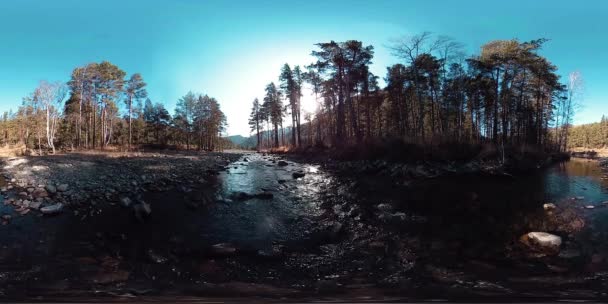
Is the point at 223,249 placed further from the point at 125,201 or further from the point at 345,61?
the point at 345,61

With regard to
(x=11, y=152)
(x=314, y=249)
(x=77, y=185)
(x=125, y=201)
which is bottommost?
(x=314, y=249)

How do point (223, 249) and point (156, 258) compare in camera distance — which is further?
point (223, 249)

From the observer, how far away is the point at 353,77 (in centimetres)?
2884

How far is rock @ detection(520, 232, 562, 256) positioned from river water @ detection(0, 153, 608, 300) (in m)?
0.19

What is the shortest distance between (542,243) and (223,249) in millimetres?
6776

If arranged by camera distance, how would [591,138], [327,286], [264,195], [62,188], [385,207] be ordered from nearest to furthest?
[327,286]
[385,207]
[62,188]
[264,195]
[591,138]

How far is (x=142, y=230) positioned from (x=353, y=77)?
2495cm

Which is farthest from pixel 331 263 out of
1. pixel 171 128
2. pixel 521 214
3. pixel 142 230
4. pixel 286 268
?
pixel 171 128

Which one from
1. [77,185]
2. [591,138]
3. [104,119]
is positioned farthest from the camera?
[591,138]

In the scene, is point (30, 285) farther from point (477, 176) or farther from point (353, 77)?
point (353, 77)

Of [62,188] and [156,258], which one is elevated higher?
[62,188]

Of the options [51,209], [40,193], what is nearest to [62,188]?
[40,193]

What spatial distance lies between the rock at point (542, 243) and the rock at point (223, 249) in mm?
6236

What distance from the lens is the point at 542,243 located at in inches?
249
